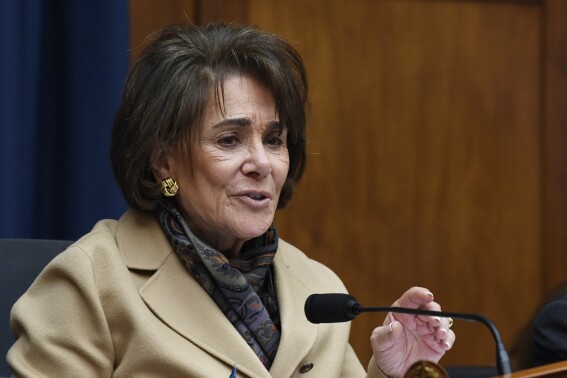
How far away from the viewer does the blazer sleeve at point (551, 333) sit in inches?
110

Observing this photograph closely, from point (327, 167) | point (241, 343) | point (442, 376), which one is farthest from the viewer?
point (327, 167)

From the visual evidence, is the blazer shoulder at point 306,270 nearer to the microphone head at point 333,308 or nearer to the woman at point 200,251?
the woman at point 200,251

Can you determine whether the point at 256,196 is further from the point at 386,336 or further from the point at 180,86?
the point at 386,336

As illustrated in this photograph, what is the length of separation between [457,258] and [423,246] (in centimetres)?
13

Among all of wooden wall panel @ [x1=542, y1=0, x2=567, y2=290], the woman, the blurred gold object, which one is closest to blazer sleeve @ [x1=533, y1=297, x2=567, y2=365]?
the woman

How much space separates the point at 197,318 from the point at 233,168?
329 millimetres

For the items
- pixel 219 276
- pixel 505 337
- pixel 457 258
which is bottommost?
pixel 505 337

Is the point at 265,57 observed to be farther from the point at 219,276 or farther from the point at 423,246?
the point at 423,246

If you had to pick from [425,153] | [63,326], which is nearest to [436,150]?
[425,153]

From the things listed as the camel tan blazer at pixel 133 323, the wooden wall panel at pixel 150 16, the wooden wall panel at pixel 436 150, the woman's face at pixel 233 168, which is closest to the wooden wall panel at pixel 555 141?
the wooden wall panel at pixel 436 150

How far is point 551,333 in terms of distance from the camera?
2809 mm

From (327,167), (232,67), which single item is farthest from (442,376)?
(327,167)

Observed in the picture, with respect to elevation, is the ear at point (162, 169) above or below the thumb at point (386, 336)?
above

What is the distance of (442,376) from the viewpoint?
5.48ft
